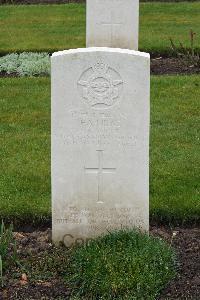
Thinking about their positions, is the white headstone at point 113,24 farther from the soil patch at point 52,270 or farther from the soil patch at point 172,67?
the soil patch at point 52,270

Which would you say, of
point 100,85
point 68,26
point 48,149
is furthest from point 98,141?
point 68,26

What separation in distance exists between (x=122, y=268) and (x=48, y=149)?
3247 mm

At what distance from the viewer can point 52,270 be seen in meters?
5.80

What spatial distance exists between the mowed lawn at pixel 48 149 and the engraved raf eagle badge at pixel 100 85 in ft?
4.75

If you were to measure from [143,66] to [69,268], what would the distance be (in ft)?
5.01

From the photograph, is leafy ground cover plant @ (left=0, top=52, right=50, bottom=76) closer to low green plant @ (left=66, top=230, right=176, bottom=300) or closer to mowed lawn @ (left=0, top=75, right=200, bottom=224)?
mowed lawn @ (left=0, top=75, right=200, bottom=224)

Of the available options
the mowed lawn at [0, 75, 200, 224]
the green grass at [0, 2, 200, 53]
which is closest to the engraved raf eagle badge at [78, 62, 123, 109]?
the mowed lawn at [0, 75, 200, 224]

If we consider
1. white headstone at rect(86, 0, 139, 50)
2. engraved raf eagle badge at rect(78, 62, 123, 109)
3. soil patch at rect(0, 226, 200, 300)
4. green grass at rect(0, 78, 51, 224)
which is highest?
white headstone at rect(86, 0, 139, 50)

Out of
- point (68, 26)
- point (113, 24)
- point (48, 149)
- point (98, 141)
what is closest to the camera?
point (98, 141)

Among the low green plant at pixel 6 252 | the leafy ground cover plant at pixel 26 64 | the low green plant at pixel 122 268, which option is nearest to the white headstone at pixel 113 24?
the leafy ground cover plant at pixel 26 64

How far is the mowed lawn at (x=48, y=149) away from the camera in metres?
6.99

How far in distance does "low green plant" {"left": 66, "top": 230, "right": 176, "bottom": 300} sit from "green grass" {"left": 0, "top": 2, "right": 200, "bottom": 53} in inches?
317

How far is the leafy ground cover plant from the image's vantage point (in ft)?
39.3

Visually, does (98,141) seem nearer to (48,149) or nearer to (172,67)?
(48,149)
